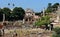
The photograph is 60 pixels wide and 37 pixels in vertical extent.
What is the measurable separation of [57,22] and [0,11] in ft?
32.2

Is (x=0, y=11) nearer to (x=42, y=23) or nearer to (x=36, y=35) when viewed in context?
(x=42, y=23)

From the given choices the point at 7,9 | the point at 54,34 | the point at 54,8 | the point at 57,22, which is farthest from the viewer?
the point at 54,8

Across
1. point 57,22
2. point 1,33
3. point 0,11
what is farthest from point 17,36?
point 0,11

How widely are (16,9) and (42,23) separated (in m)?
12.8

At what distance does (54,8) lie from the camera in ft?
141

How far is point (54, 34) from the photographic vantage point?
65.6 feet

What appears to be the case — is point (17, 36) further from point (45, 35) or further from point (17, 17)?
point (17, 17)

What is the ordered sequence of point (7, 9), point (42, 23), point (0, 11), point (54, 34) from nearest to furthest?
point (54, 34), point (42, 23), point (0, 11), point (7, 9)

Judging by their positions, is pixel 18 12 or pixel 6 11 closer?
pixel 6 11

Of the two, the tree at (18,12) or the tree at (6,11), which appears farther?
the tree at (18,12)

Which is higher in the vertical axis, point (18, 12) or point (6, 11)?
point (6, 11)

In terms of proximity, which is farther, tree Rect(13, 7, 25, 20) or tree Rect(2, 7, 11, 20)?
tree Rect(13, 7, 25, 20)

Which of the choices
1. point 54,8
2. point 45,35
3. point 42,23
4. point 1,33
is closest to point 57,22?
point 42,23

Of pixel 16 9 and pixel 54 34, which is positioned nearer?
pixel 54 34
